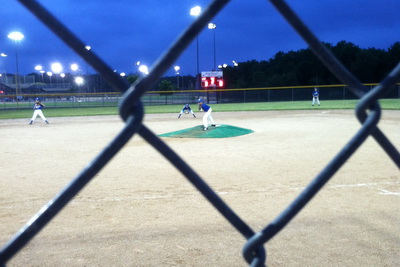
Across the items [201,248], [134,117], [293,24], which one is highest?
[293,24]

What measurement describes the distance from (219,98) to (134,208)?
36420 millimetres

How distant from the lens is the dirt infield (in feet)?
10.6

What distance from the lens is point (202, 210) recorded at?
4.48 meters

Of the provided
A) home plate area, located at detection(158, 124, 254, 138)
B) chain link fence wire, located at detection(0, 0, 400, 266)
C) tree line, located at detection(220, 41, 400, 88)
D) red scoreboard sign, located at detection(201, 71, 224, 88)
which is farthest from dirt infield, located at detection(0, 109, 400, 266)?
tree line, located at detection(220, 41, 400, 88)

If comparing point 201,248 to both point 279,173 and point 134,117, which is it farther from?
point 279,173

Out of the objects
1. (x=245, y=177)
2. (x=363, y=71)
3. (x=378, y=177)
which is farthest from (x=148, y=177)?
(x=363, y=71)

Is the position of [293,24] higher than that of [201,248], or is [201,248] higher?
[293,24]

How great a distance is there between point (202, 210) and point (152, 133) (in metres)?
3.78

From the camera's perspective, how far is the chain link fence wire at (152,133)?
0.74 metres

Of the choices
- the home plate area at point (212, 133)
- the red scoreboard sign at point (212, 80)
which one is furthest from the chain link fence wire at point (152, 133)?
the red scoreboard sign at point (212, 80)

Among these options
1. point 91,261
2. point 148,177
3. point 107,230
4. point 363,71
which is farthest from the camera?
point 363,71

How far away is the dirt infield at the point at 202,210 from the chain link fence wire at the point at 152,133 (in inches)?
93.3

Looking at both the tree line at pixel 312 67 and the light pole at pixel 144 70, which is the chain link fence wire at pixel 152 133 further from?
the tree line at pixel 312 67

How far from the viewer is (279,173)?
6.35m
